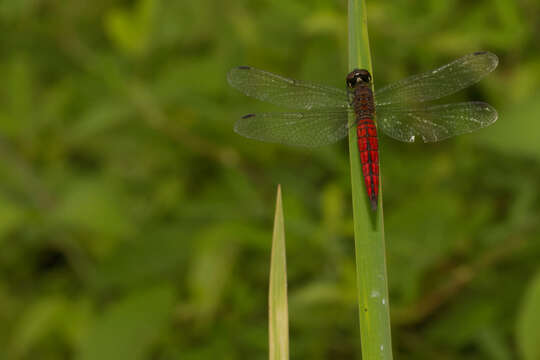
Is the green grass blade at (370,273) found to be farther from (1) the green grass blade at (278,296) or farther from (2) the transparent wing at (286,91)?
(2) the transparent wing at (286,91)

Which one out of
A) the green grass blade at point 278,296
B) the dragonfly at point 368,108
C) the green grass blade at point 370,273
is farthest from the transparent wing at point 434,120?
the green grass blade at point 278,296

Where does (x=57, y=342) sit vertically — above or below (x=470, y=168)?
below

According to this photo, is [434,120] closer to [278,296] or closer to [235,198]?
[278,296]

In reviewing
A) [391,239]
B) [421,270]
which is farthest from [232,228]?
[421,270]

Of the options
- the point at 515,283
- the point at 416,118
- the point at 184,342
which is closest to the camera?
the point at 416,118

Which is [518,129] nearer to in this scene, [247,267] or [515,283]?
[515,283]

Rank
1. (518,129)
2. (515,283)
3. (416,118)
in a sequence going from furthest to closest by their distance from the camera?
(515,283) → (518,129) → (416,118)

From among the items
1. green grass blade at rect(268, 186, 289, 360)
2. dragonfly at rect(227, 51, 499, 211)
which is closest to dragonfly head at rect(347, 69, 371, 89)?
dragonfly at rect(227, 51, 499, 211)

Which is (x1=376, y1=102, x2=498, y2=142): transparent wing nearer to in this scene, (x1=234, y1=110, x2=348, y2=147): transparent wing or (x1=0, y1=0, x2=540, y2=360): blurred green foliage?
(x1=234, y1=110, x2=348, y2=147): transparent wing
